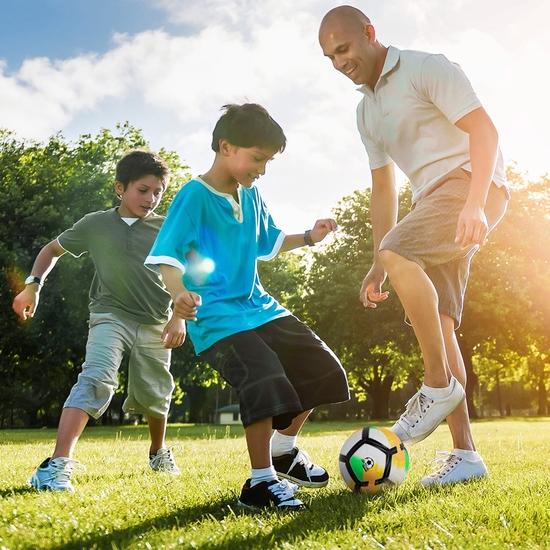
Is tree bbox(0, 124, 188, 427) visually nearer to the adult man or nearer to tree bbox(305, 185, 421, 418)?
tree bbox(305, 185, 421, 418)

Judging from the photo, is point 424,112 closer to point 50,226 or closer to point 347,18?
point 347,18

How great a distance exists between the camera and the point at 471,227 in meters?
3.81

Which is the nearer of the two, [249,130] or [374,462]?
[374,462]

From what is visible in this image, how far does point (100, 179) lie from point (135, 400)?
69.9 feet

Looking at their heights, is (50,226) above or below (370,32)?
above

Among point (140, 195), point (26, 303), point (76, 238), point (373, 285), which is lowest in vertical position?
point (26, 303)

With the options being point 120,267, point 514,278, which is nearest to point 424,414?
point 120,267

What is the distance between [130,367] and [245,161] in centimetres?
239

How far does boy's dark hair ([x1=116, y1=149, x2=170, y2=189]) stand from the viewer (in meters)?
5.62

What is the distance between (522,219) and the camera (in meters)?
28.8

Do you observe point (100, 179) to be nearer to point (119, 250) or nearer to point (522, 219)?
point (522, 219)

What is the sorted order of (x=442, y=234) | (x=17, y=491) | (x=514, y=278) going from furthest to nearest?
(x=514, y=278), (x=17, y=491), (x=442, y=234)

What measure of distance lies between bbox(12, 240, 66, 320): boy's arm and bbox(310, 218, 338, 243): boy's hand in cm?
219

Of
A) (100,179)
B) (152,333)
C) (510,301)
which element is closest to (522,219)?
(510,301)
